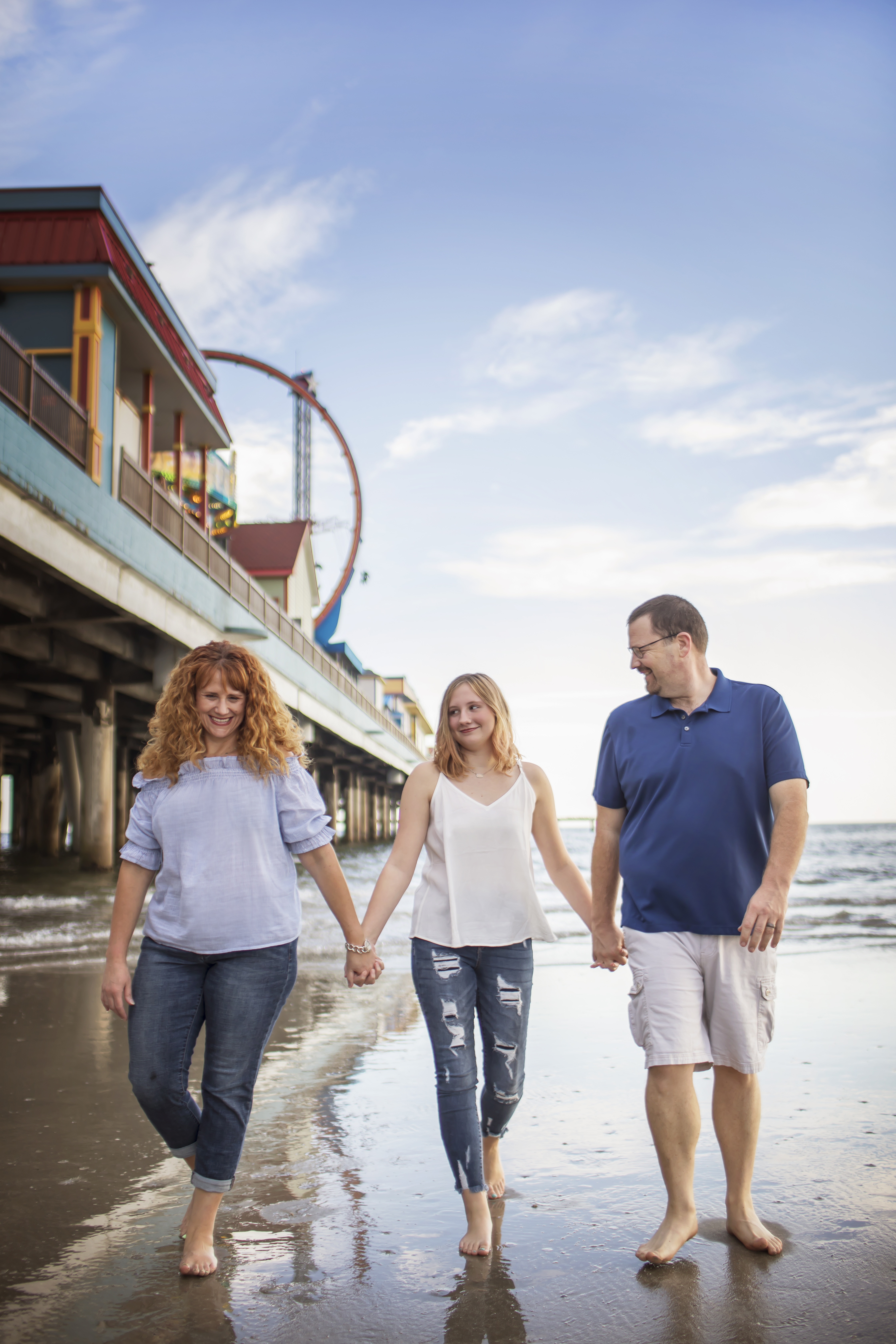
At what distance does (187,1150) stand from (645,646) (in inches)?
73.4

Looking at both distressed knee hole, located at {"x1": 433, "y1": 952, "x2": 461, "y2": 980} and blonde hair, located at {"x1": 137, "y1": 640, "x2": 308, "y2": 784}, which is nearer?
blonde hair, located at {"x1": 137, "y1": 640, "x2": 308, "y2": 784}

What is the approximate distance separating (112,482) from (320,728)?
18228 mm

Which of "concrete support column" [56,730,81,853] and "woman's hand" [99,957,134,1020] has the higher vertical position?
"concrete support column" [56,730,81,853]

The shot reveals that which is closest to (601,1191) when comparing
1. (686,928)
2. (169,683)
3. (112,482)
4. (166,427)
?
(686,928)

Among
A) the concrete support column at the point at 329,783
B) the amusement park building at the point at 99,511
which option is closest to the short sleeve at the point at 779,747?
the amusement park building at the point at 99,511

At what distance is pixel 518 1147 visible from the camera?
3811 millimetres

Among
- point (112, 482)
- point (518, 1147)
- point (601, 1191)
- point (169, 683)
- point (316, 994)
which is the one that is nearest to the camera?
point (169, 683)

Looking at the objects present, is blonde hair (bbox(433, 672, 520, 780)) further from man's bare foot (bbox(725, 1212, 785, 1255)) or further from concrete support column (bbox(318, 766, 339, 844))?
concrete support column (bbox(318, 766, 339, 844))

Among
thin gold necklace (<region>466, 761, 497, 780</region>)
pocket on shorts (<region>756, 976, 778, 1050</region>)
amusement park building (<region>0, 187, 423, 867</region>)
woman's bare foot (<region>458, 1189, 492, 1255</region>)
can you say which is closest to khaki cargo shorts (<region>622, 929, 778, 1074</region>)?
pocket on shorts (<region>756, 976, 778, 1050</region>)

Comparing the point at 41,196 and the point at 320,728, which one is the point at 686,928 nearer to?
the point at 41,196

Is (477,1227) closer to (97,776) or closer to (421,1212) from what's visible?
(421,1212)

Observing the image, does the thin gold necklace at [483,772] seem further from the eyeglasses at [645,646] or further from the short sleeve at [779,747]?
the short sleeve at [779,747]

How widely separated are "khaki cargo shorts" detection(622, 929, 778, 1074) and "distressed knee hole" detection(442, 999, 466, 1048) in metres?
0.47

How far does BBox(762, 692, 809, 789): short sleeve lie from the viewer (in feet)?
9.68
